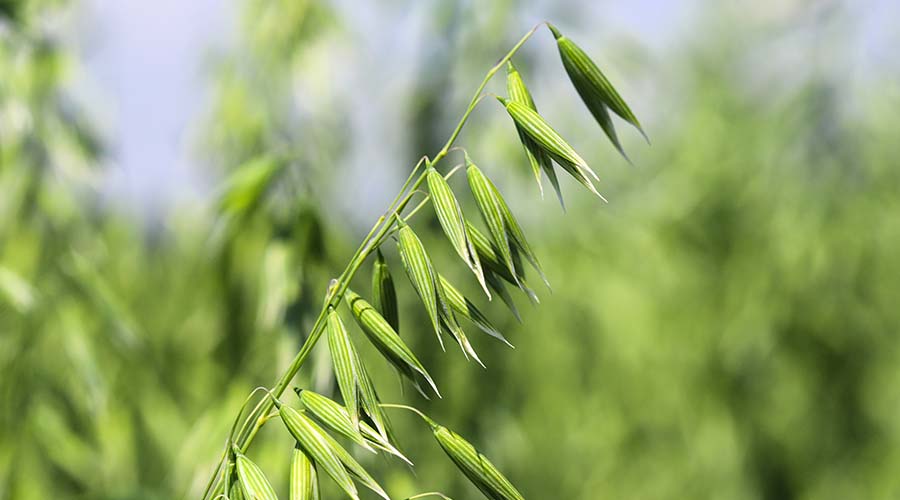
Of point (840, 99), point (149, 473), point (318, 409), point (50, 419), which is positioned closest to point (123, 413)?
point (50, 419)

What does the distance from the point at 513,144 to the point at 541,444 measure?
40.8 inches

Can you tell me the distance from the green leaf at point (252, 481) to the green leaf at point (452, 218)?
13 cm

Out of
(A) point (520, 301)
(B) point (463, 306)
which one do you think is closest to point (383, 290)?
(B) point (463, 306)

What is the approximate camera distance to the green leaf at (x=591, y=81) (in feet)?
1.72

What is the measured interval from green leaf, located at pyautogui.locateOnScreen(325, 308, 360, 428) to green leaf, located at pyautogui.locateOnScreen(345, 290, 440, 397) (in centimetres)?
2

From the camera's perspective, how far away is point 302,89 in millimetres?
1358

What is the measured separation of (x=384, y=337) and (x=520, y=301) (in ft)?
4.36

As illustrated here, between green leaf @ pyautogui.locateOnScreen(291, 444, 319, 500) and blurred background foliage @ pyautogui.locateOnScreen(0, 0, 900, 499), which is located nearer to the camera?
green leaf @ pyautogui.locateOnScreen(291, 444, 319, 500)

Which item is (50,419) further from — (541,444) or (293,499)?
(541,444)

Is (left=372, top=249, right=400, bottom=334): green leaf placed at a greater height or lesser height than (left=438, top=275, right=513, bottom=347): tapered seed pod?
greater

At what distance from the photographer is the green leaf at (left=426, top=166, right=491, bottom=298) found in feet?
1.54

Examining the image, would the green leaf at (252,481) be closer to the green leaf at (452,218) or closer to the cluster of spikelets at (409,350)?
the cluster of spikelets at (409,350)

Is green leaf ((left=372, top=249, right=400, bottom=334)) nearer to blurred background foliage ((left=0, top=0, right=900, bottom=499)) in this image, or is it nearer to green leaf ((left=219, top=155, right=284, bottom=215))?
blurred background foliage ((left=0, top=0, right=900, bottom=499))

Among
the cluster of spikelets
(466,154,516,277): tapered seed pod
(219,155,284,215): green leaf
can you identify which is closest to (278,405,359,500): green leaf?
the cluster of spikelets
